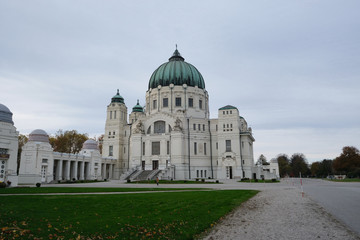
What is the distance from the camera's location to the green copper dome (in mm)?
81800

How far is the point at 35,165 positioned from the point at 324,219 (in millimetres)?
50582

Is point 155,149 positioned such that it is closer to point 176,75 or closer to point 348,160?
point 176,75

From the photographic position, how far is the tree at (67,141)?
295 ft

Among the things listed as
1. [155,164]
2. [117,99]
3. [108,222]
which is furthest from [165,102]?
[108,222]

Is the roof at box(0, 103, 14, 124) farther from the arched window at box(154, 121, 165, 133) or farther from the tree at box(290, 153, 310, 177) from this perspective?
the tree at box(290, 153, 310, 177)

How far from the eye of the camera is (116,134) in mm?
82062

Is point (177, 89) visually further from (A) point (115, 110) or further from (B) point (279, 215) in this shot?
(B) point (279, 215)

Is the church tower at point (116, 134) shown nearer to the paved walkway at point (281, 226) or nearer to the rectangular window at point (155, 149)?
the rectangular window at point (155, 149)

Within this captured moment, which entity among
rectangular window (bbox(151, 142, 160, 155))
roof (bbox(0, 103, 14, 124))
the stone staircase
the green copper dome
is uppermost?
the green copper dome

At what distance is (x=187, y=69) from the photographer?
8394cm

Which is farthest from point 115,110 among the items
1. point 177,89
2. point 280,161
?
point 280,161

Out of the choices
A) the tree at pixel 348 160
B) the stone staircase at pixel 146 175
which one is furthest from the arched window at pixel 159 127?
the tree at pixel 348 160

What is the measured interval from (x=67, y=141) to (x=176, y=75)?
4178 cm

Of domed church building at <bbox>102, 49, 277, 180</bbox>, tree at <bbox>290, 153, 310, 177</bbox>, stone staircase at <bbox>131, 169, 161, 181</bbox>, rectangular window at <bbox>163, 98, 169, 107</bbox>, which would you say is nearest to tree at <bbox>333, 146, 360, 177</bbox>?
domed church building at <bbox>102, 49, 277, 180</bbox>
